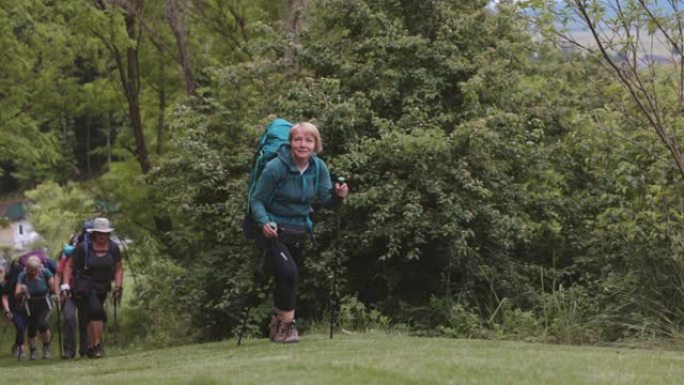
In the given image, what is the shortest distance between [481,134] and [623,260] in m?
2.61

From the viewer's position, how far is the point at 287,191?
932 centimetres

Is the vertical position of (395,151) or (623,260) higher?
(395,151)

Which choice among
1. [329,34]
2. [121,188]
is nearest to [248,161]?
[329,34]

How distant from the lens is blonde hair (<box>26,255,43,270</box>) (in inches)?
599

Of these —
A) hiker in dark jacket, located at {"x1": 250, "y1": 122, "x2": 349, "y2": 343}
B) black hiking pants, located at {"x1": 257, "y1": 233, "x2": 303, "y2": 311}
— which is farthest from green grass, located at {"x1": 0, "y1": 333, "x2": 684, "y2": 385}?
hiker in dark jacket, located at {"x1": 250, "y1": 122, "x2": 349, "y2": 343}

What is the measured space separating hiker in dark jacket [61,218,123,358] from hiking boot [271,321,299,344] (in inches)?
118

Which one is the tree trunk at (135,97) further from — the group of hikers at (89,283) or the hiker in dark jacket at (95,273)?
the hiker in dark jacket at (95,273)

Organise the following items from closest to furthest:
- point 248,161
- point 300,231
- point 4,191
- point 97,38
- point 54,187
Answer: point 300,231
point 248,161
point 97,38
point 54,187
point 4,191

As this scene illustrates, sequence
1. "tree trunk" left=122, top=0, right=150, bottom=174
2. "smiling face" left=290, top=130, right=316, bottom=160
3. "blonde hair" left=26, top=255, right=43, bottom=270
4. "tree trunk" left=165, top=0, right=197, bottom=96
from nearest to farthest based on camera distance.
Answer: "smiling face" left=290, top=130, right=316, bottom=160 < "blonde hair" left=26, top=255, right=43, bottom=270 < "tree trunk" left=165, top=0, right=197, bottom=96 < "tree trunk" left=122, top=0, right=150, bottom=174

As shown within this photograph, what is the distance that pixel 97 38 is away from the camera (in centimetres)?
2353

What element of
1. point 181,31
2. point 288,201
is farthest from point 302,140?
point 181,31

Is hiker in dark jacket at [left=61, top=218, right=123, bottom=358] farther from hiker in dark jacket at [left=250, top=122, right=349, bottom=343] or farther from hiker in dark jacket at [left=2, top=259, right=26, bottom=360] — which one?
hiker in dark jacket at [left=2, top=259, right=26, bottom=360]

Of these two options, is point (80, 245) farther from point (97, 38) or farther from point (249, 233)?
point (97, 38)

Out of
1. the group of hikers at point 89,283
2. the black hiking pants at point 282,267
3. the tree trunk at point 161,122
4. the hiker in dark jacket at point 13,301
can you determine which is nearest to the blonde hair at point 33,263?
the hiker in dark jacket at point 13,301
